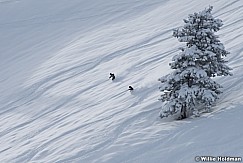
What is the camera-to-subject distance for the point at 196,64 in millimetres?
15375

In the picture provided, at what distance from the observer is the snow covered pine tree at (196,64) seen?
14.8 metres

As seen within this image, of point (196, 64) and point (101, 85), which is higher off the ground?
point (101, 85)

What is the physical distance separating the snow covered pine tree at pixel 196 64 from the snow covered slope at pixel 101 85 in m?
1.11

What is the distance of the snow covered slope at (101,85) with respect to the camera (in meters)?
15.2

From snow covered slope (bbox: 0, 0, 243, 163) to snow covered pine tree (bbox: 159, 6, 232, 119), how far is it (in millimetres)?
1107

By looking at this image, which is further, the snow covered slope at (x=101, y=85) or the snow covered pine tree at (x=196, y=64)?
the snow covered slope at (x=101, y=85)

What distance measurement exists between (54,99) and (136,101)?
760 cm

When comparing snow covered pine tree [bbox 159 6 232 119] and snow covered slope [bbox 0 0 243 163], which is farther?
snow covered slope [bbox 0 0 243 163]

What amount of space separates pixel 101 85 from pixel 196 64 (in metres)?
11.8

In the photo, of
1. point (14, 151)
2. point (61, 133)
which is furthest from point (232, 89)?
point (14, 151)

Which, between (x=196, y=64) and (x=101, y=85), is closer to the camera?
(x=196, y=64)

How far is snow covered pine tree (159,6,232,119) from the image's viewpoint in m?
14.8

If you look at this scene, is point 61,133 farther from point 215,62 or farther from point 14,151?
point 215,62

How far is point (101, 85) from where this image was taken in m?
26.2
